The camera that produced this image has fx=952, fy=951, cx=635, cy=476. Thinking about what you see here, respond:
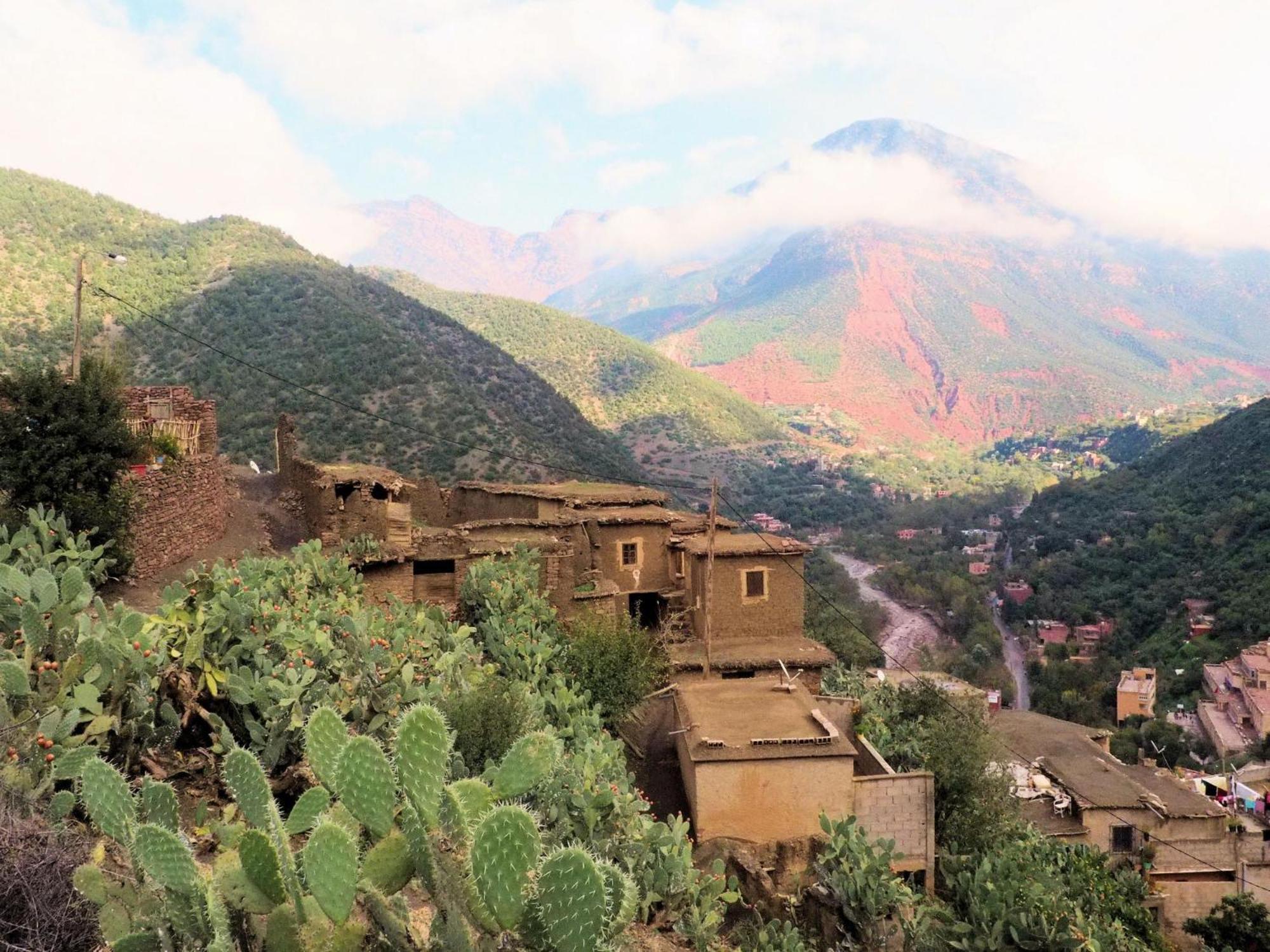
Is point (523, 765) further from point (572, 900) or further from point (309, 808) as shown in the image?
point (572, 900)

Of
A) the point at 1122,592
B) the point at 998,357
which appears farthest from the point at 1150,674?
the point at 998,357

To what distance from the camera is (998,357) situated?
582 ft

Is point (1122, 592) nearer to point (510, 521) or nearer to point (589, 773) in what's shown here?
point (510, 521)

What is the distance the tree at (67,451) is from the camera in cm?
1085

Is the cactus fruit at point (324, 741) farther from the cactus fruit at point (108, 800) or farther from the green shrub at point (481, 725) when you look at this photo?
the green shrub at point (481, 725)

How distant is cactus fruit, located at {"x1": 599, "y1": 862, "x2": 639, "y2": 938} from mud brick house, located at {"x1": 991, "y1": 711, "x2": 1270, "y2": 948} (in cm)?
1385

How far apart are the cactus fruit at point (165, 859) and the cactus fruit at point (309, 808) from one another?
62 centimetres

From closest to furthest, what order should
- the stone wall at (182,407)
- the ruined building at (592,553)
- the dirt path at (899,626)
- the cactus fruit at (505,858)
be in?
the cactus fruit at (505,858) < the ruined building at (592,553) < the stone wall at (182,407) < the dirt path at (899,626)

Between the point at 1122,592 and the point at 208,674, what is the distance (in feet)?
166

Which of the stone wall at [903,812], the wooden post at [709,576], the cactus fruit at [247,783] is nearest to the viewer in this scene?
the cactus fruit at [247,783]

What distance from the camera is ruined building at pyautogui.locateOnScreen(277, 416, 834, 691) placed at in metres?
14.9

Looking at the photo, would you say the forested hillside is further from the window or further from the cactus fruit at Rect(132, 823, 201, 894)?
the cactus fruit at Rect(132, 823, 201, 894)

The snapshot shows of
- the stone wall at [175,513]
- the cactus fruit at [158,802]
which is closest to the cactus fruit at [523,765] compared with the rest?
the cactus fruit at [158,802]

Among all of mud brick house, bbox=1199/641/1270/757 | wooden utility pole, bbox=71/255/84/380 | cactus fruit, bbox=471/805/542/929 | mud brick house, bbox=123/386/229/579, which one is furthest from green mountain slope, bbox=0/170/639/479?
cactus fruit, bbox=471/805/542/929
